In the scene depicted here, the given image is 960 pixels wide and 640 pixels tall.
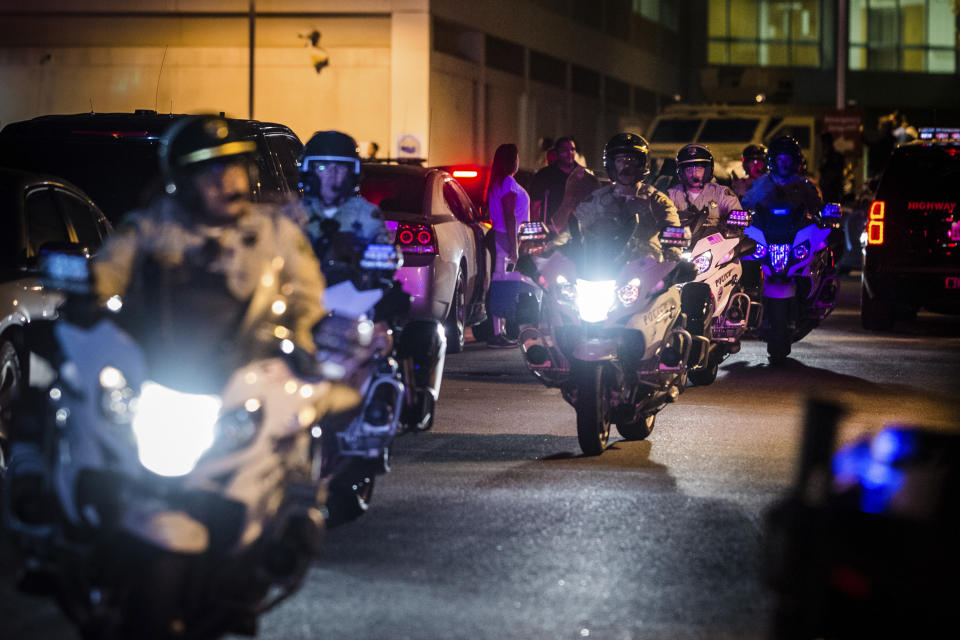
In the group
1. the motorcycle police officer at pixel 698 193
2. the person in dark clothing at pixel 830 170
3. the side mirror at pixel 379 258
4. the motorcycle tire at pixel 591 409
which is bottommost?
the motorcycle tire at pixel 591 409

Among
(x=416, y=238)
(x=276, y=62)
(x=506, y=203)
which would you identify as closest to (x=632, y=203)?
(x=416, y=238)

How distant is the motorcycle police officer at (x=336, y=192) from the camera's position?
851cm

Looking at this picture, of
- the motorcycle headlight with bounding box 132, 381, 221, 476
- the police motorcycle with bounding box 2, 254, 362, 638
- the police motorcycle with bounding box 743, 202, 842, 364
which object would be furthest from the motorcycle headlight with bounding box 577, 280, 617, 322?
the police motorcycle with bounding box 743, 202, 842, 364

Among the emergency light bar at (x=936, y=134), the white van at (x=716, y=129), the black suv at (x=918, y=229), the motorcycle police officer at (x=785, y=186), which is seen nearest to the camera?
the motorcycle police officer at (x=785, y=186)

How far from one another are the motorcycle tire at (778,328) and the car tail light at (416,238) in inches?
123

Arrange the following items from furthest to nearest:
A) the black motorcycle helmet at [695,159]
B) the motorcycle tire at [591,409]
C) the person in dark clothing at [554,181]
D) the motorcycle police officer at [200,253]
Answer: the person in dark clothing at [554,181] → the black motorcycle helmet at [695,159] → the motorcycle tire at [591,409] → the motorcycle police officer at [200,253]

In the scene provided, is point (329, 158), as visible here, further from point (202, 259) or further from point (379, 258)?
point (202, 259)

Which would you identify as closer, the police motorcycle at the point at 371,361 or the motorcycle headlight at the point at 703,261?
the police motorcycle at the point at 371,361

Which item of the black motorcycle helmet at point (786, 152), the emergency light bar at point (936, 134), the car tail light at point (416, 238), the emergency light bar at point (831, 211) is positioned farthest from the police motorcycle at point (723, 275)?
the emergency light bar at point (936, 134)

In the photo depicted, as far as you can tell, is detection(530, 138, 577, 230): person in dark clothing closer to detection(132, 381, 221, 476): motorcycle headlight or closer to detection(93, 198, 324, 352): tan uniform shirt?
detection(93, 198, 324, 352): tan uniform shirt

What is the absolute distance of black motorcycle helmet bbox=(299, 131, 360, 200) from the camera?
28.0 feet

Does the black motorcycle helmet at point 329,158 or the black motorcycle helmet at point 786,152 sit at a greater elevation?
the black motorcycle helmet at point 786,152

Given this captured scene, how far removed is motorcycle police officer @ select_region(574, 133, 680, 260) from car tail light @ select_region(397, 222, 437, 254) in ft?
12.1

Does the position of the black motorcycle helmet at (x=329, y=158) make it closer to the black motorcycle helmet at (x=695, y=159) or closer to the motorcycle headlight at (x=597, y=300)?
the motorcycle headlight at (x=597, y=300)
